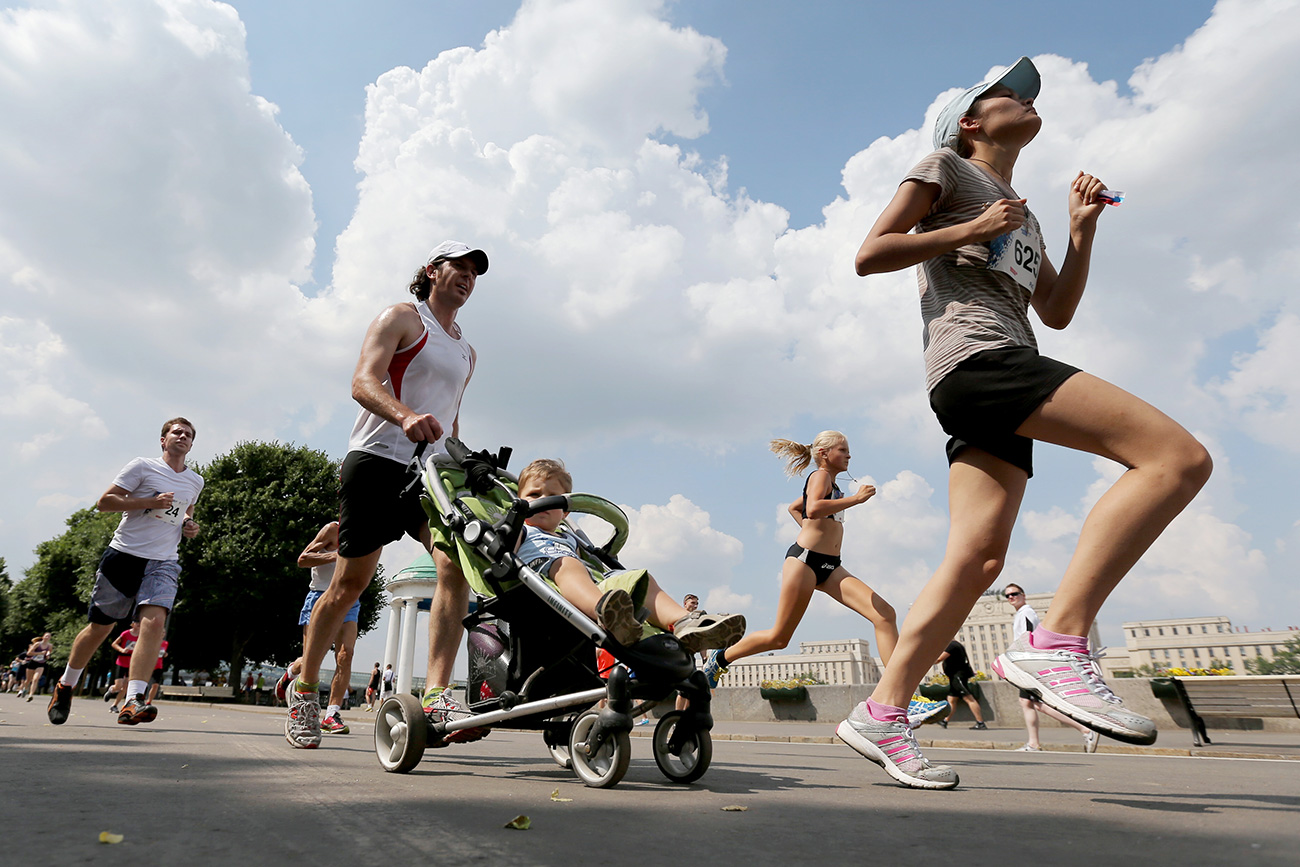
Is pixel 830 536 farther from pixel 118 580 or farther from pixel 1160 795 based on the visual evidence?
pixel 118 580

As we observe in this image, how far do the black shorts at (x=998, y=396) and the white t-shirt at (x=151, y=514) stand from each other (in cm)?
653

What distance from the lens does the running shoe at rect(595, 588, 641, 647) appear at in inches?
105

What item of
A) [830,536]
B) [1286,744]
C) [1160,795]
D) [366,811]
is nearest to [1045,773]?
[1160,795]

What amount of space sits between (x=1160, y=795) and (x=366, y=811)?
2739 millimetres

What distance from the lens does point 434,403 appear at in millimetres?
4773

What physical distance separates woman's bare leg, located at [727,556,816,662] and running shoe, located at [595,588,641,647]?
380 centimetres

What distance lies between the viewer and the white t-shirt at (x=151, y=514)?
281 inches

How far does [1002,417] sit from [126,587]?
7.37 meters

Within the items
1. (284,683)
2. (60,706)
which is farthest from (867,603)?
(284,683)

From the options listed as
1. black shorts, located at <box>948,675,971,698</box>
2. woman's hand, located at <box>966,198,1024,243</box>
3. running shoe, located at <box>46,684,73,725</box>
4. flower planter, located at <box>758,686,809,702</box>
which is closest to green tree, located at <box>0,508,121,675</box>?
flower planter, located at <box>758,686,809,702</box>

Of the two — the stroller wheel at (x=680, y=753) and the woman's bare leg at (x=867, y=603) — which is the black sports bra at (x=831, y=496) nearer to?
the woman's bare leg at (x=867, y=603)

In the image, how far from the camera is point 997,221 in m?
2.99

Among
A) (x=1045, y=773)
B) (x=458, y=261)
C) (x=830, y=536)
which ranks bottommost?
(x=1045, y=773)

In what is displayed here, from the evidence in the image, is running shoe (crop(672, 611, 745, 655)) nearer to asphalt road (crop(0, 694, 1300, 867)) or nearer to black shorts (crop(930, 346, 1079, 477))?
asphalt road (crop(0, 694, 1300, 867))
